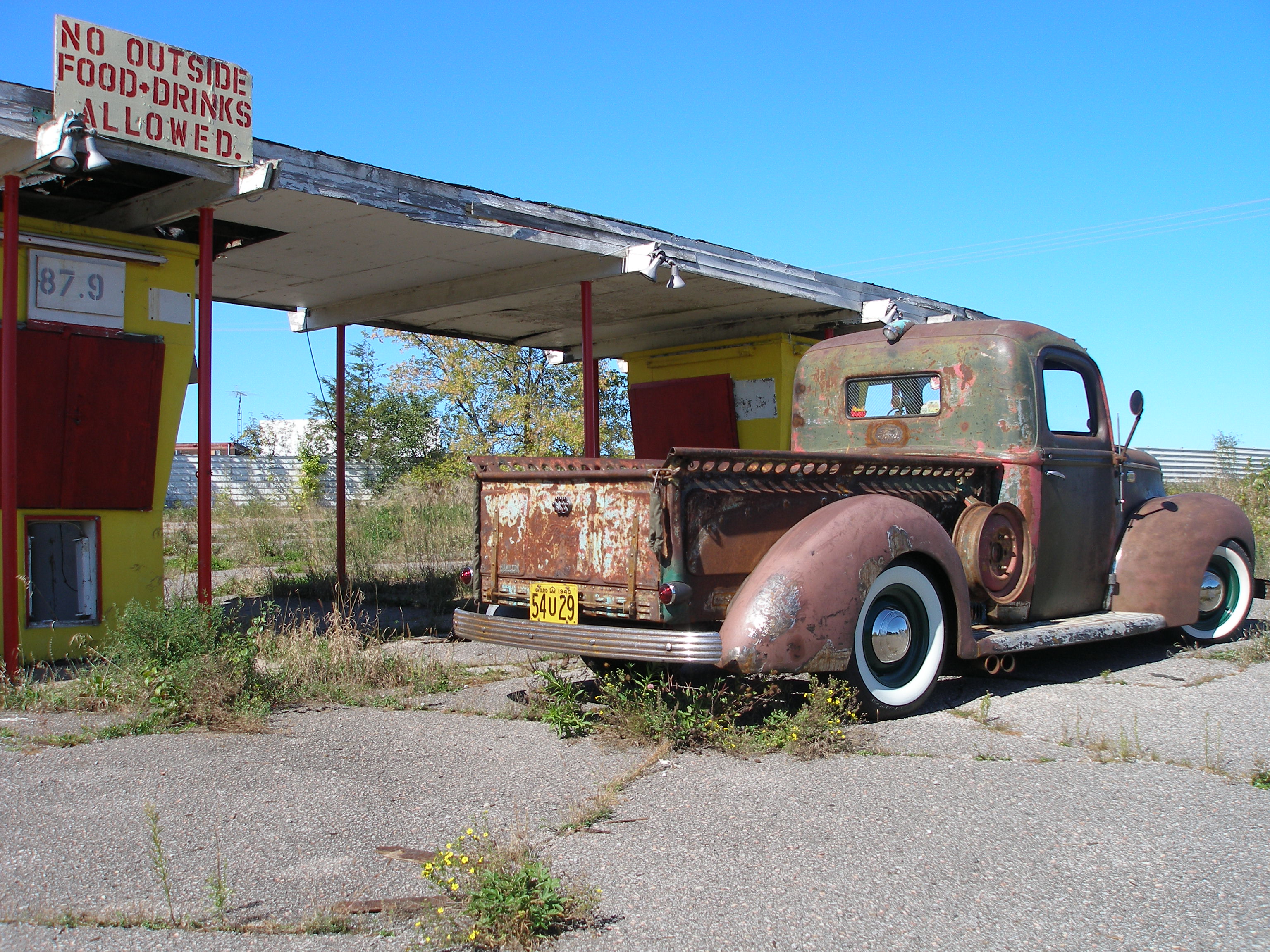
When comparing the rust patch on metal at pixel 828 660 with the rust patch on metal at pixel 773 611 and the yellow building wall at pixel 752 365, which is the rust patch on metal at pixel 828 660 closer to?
the rust patch on metal at pixel 773 611

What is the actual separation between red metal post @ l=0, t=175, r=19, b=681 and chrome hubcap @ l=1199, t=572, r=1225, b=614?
781 cm

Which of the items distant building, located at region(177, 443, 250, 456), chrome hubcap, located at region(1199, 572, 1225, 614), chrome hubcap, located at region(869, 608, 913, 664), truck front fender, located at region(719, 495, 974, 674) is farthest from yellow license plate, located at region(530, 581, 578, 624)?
distant building, located at region(177, 443, 250, 456)

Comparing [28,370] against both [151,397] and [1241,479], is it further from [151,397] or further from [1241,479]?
[1241,479]

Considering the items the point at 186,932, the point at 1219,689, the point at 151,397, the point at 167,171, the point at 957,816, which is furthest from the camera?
the point at 151,397

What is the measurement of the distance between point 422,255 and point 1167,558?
6.17 m

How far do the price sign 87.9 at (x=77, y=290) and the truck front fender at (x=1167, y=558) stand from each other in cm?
713

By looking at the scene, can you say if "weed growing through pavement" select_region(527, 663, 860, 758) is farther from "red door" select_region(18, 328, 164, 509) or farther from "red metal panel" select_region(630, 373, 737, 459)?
"red metal panel" select_region(630, 373, 737, 459)

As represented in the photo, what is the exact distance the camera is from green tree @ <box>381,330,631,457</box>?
20.7 meters

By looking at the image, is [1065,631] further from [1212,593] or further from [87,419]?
[87,419]

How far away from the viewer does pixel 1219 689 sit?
5.94 metres

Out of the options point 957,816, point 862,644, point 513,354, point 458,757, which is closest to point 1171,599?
point 862,644

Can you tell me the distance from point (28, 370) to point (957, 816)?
628 centimetres

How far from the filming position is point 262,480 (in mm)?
24547

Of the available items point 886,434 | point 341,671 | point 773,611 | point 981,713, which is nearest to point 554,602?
point 773,611
